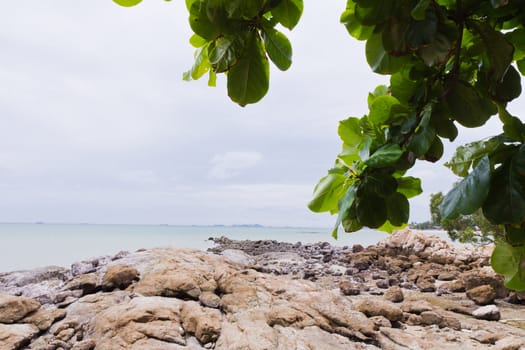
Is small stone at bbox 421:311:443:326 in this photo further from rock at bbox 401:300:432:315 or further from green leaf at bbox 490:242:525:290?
green leaf at bbox 490:242:525:290

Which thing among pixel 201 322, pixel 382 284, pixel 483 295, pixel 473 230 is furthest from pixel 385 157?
pixel 473 230

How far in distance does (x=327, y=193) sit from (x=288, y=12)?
0.38 meters

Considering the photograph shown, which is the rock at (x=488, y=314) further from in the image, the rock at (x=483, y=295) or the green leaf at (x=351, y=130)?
the green leaf at (x=351, y=130)

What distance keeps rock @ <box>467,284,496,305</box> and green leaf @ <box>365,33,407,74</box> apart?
690cm

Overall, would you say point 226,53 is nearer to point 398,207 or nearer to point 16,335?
point 398,207

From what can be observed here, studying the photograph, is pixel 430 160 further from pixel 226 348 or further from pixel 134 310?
pixel 134 310

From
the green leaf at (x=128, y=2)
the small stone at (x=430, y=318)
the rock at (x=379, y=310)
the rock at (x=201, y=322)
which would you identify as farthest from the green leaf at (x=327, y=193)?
the small stone at (x=430, y=318)

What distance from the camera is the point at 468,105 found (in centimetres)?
69

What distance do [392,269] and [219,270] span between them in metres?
6.16

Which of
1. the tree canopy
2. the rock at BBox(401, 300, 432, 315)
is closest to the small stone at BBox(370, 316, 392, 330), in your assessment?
the rock at BBox(401, 300, 432, 315)

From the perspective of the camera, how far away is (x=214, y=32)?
0.64m

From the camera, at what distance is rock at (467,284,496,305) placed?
6.12 meters

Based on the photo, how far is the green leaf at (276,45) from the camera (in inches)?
26.7

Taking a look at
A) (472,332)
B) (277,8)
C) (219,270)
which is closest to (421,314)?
(472,332)
